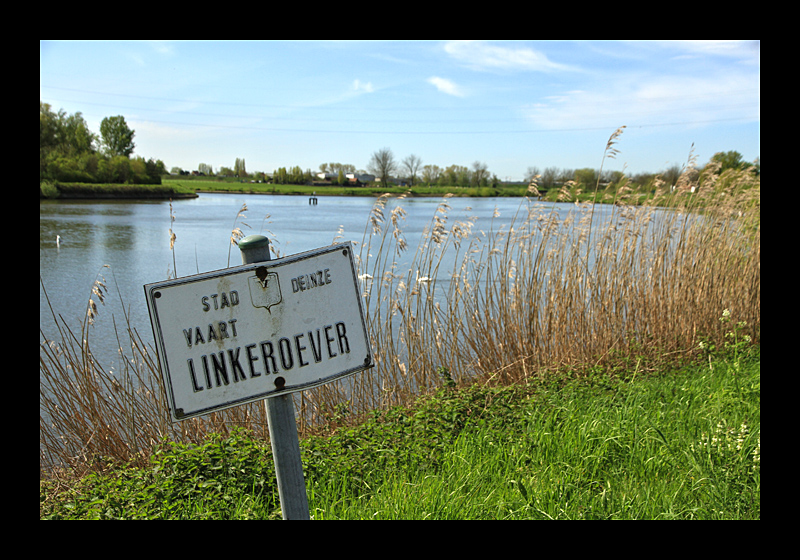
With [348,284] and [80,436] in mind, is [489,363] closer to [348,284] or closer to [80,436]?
[80,436]

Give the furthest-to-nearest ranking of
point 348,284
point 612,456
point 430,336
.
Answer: point 430,336 < point 612,456 < point 348,284

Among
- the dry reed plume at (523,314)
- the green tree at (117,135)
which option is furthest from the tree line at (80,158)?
the dry reed plume at (523,314)

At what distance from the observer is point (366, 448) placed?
310 centimetres

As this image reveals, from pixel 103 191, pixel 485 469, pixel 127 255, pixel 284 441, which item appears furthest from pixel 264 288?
pixel 103 191

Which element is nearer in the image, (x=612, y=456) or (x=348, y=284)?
(x=348, y=284)

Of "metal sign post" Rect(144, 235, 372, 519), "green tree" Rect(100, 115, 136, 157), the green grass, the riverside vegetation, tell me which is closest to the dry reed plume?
the riverside vegetation

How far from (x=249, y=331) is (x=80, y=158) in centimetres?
5437

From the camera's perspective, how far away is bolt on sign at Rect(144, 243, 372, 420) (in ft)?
4.19

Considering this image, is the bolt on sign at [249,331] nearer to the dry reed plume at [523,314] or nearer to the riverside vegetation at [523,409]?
the riverside vegetation at [523,409]

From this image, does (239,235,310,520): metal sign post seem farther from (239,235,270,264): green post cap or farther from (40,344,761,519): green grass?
(40,344,761,519): green grass

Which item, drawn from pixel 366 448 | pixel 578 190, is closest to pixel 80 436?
pixel 366 448

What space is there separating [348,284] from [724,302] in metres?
5.49

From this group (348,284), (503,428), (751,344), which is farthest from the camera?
(751,344)

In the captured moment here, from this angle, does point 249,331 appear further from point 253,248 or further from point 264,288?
point 253,248
